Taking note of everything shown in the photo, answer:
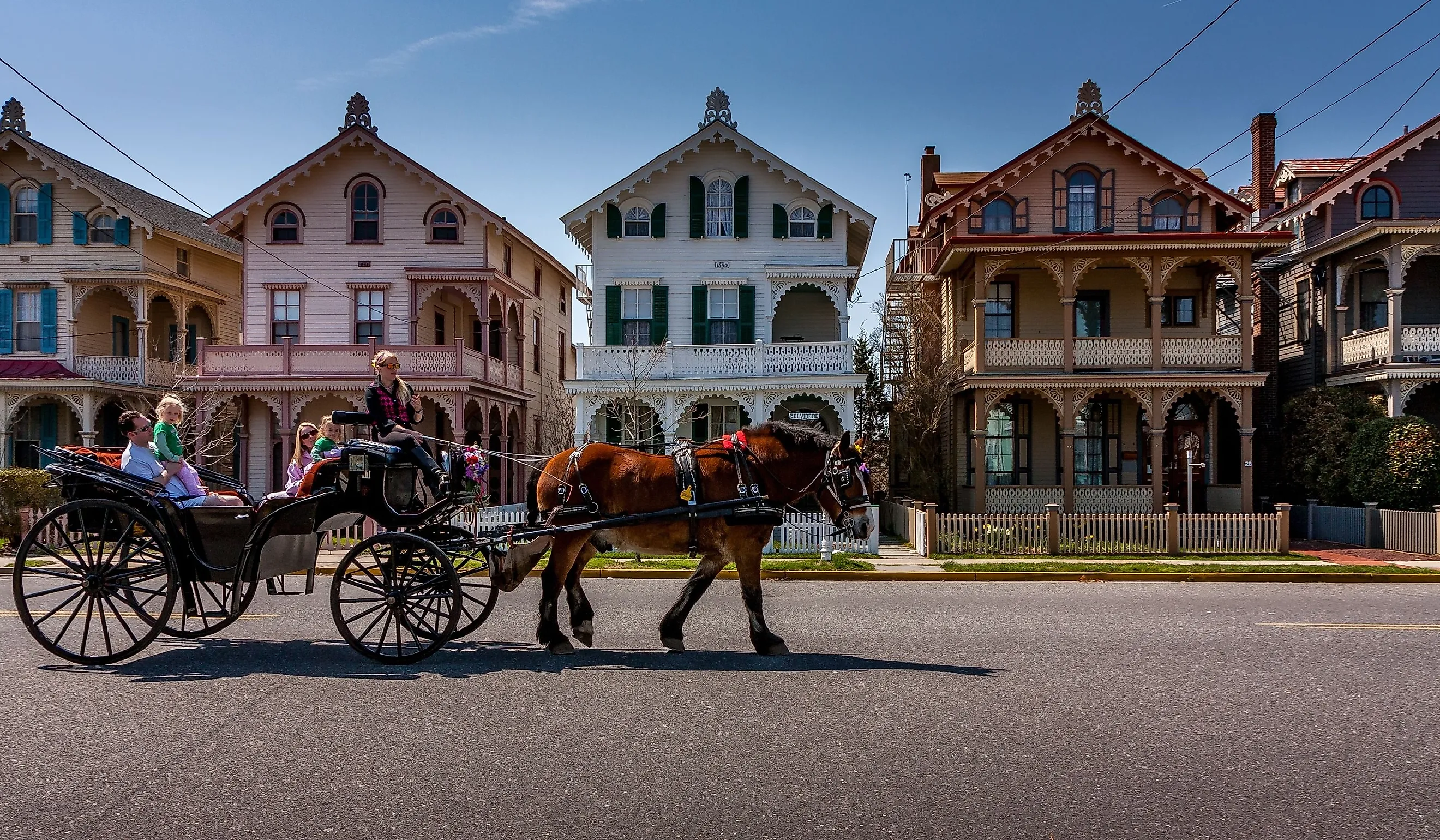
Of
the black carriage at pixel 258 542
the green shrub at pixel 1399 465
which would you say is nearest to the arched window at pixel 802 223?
the green shrub at pixel 1399 465

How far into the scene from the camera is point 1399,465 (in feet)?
71.6

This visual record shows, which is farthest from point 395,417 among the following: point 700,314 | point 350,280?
point 350,280

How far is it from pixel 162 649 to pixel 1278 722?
9.27 m

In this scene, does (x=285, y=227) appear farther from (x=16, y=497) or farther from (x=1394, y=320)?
(x=1394, y=320)

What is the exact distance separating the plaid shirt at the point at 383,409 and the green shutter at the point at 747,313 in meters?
18.5

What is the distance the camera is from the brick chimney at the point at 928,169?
3581 cm

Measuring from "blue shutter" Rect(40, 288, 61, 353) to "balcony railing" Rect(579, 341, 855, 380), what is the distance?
1688cm

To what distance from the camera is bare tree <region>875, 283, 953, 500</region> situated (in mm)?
28578

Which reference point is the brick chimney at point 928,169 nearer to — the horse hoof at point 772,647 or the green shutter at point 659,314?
the green shutter at point 659,314

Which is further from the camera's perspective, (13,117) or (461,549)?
(13,117)

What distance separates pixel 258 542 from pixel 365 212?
73.6 ft

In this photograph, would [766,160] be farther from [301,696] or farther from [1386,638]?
[301,696]

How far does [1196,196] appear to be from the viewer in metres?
26.6

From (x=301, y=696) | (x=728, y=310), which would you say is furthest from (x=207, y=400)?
(x=301, y=696)
